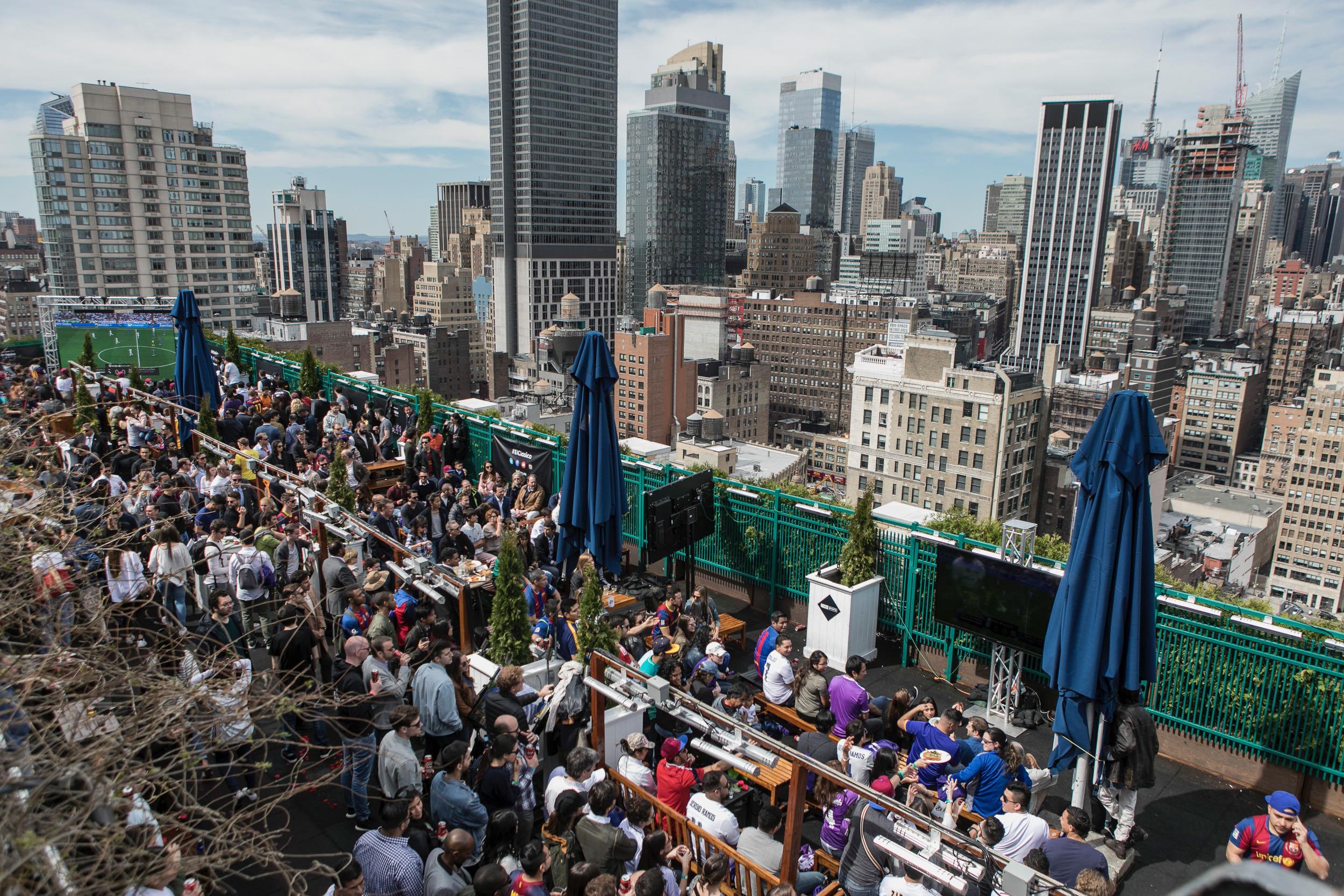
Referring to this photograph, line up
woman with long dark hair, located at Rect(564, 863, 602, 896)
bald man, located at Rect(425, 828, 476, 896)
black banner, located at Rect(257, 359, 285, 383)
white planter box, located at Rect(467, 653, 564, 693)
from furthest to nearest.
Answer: black banner, located at Rect(257, 359, 285, 383) < white planter box, located at Rect(467, 653, 564, 693) < bald man, located at Rect(425, 828, 476, 896) < woman with long dark hair, located at Rect(564, 863, 602, 896)

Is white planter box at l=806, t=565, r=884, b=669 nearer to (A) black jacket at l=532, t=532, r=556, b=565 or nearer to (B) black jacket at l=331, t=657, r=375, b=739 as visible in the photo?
(A) black jacket at l=532, t=532, r=556, b=565

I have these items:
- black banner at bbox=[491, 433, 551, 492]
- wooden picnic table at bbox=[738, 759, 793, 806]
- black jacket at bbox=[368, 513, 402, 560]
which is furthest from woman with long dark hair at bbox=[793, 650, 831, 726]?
black banner at bbox=[491, 433, 551, 492]

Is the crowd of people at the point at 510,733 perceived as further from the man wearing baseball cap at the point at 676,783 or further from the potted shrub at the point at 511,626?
the potted shrub at the point at 511,626

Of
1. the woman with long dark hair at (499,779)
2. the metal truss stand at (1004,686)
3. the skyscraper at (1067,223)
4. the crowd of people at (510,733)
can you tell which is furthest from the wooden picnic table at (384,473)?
the skyscraper at (1067,223)

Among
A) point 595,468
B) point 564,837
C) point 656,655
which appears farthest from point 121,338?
point 564,837

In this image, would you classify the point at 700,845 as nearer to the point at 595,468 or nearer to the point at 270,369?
the point at 595,468
